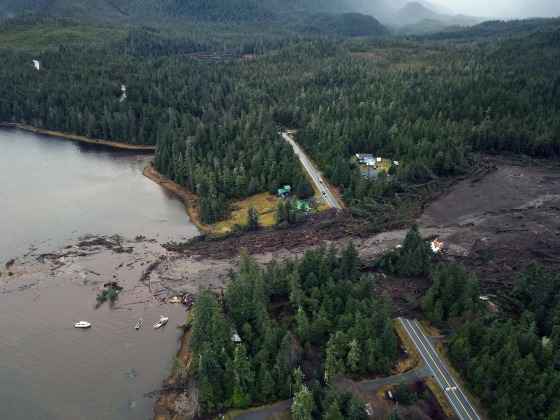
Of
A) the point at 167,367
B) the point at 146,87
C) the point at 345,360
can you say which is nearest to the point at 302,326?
the point at 345,360

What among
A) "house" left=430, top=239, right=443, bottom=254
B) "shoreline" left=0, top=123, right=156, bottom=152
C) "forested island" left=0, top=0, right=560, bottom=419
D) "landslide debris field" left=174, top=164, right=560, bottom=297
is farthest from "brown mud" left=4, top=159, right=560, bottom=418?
"shoreline" left=0, top=123, right=156, bottom=152

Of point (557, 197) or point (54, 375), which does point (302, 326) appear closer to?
point (54, 375)

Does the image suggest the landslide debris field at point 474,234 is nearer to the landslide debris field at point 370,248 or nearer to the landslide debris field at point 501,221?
the landslide debris field at point 501,221

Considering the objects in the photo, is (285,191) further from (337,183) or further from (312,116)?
(312,116)

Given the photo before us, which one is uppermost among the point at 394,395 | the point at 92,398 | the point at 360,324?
the point at 360,324

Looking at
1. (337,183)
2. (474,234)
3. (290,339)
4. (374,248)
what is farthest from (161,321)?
(474,234)

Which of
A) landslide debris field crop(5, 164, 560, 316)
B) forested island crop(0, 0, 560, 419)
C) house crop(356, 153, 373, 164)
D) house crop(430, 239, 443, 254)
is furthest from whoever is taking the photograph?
house crop(356, 153, 373, 164)

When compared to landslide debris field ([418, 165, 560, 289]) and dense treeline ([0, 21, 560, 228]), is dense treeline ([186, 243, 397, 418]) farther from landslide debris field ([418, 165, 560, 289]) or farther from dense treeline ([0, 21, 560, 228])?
dense treeline ([0, 21, 560, 228])
